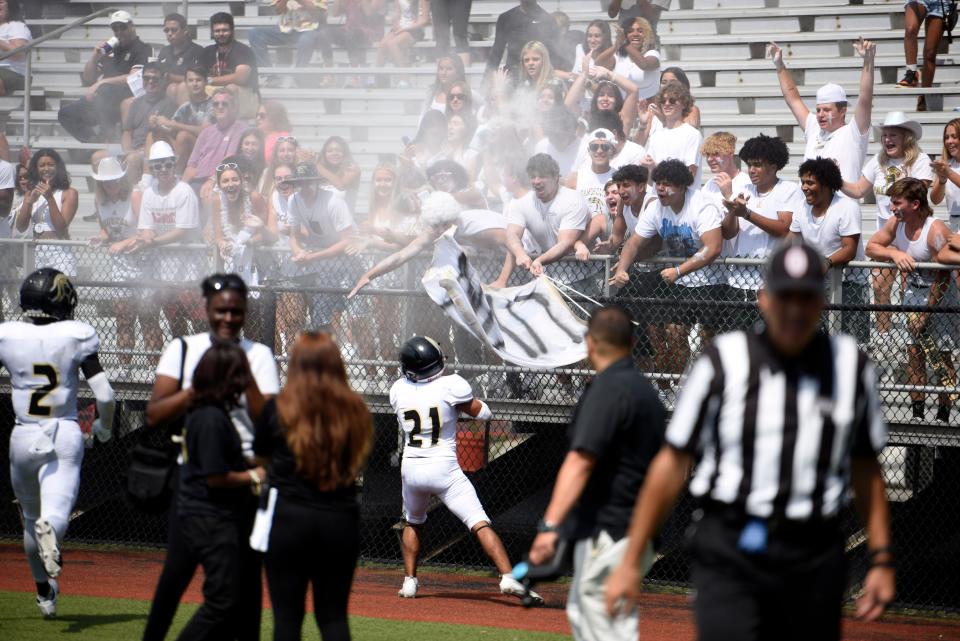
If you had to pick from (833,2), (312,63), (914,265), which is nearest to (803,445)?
(914,265)

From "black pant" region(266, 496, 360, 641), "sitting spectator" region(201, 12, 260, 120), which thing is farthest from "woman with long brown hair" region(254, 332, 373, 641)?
"sitting spectator" region(201, 12, 260, 120)

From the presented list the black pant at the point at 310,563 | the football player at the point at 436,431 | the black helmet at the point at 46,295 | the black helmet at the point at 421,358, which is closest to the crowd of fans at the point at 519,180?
the black helmet at the point at 421,358

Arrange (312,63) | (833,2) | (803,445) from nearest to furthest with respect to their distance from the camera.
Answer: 1. (803,445)
2. (833,2)
3. (312,63)

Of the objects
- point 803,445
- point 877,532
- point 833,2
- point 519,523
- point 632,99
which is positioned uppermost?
point 833,2

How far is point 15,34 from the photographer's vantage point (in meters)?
18.5

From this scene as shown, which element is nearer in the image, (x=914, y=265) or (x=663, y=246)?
(x=914, y=265)

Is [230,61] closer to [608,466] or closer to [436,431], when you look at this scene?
[436,431]

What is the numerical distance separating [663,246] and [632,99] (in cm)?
353

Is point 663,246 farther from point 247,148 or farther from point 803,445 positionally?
point 803,445

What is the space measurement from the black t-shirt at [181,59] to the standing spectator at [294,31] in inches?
58.9

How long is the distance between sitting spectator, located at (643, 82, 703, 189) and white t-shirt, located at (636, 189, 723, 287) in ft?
5.53

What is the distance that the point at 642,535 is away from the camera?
4.23m

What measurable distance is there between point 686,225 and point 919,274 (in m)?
1.75

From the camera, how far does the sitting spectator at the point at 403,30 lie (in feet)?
54.4
